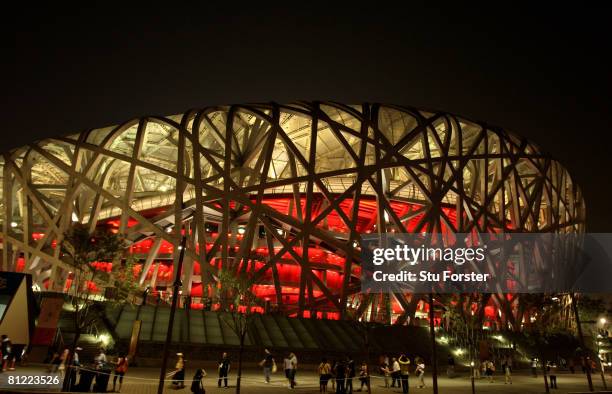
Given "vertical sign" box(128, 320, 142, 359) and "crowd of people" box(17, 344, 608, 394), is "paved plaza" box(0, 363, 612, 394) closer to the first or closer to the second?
"crowd of people" box(17, 344, 608, 394)

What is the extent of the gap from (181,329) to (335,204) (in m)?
14.2

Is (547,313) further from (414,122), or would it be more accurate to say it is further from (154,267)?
(154,267)

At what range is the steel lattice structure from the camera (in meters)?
32.7

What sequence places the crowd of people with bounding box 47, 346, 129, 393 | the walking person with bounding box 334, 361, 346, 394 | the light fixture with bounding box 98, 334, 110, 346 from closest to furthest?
the crowd of people with bounding box 47, 346, 129, 393
the walking person with bounding box 334, 361, 346, 394
the light fixture with bounding box 98, 334, 110, 346

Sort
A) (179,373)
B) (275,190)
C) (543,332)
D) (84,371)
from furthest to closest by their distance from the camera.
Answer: (275,190) → (543,332) → (179,373) → (84,371)

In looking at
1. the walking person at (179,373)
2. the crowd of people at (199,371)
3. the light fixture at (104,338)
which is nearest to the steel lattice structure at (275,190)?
the light fixture at (104,338)

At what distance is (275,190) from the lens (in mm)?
42156

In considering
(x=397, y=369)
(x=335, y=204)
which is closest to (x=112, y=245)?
(x=397, y=369)

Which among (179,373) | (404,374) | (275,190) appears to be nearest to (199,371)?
(179,373)

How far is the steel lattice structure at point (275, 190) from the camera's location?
1286 inches

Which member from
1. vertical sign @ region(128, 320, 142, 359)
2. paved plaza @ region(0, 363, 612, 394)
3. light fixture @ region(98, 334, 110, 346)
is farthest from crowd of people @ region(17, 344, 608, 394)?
light fixture @ region(98, 334, 110, 346)

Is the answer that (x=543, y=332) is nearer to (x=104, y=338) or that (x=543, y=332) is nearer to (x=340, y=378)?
(x=340, y=378)

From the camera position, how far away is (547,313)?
2842 cm

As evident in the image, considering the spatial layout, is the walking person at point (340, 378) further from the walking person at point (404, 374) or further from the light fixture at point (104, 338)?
the light fixture at point (104, 338)
